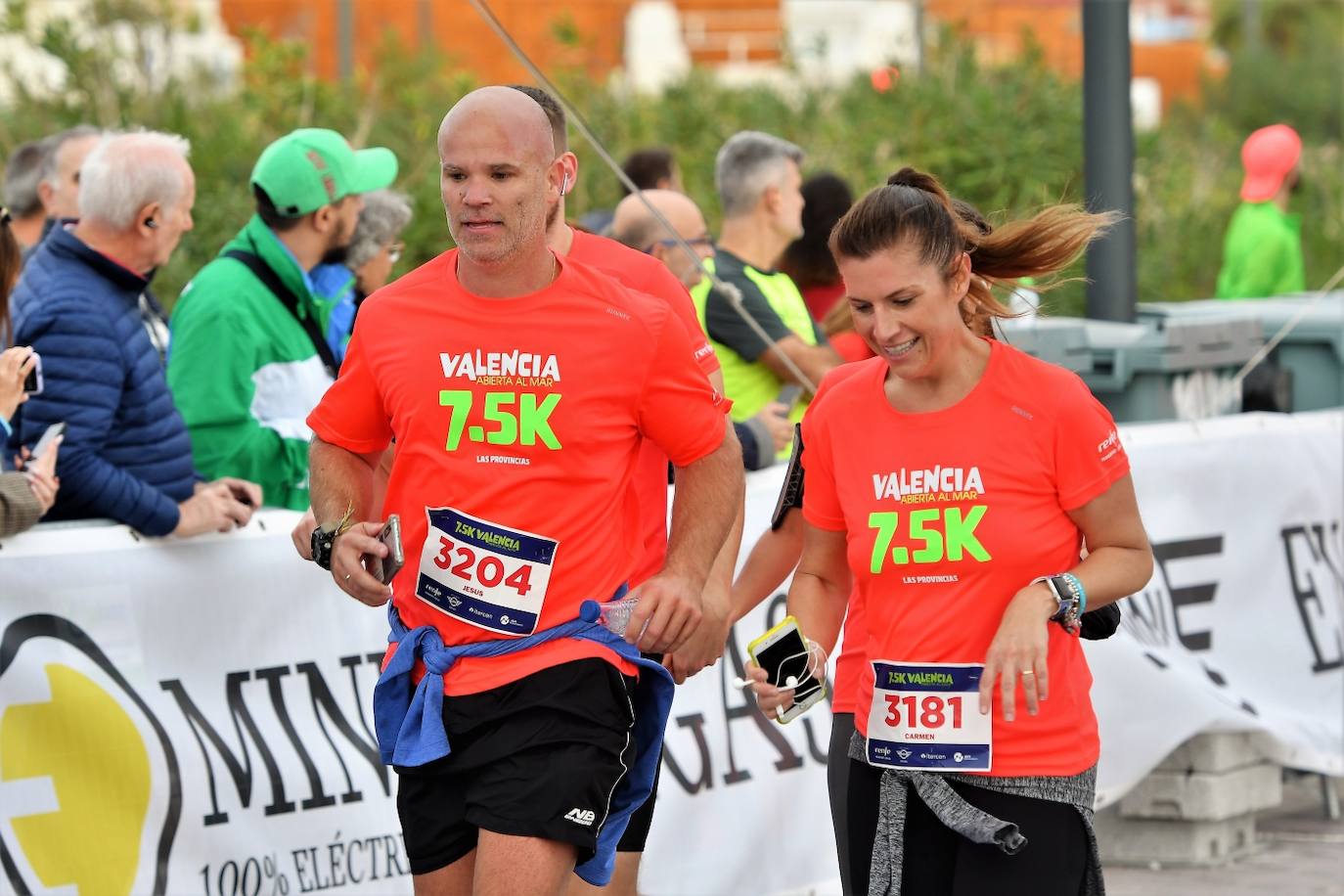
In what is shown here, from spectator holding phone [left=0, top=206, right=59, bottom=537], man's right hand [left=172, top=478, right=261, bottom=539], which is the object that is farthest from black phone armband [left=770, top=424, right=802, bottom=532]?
spectator holding phone [left=0, top=206, right=59, bottom=537]

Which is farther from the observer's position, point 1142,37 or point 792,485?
point 1142,37

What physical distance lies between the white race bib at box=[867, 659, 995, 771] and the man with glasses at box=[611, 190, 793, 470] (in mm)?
2445

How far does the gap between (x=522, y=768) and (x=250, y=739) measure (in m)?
1.66

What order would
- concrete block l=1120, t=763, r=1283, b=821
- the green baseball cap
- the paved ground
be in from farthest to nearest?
1. concrete block l=1120, t=763, r=1283, b=821
2. the paved ground
3. the green baseball cap

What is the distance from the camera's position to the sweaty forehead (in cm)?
372

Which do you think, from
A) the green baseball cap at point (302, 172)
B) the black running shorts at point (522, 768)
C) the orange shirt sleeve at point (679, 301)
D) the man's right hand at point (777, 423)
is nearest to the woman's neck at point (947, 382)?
the orange shirt sleeve at point (679, 301)

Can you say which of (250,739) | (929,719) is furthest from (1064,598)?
(250,739)

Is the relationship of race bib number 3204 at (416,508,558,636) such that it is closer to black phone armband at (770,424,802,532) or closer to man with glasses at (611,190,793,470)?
black phone armband at (770,424,802,532)

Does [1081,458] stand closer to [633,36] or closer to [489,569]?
[489,569]

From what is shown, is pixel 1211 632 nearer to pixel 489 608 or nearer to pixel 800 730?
pixel 800 730

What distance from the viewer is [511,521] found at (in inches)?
148

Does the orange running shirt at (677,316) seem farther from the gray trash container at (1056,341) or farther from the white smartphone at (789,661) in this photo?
the gray trash container at (1056,341)

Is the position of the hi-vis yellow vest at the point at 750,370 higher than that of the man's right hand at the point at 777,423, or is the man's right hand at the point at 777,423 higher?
the hi-vis yellow vest at the point at 750,370

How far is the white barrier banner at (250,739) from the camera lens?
194 inches
